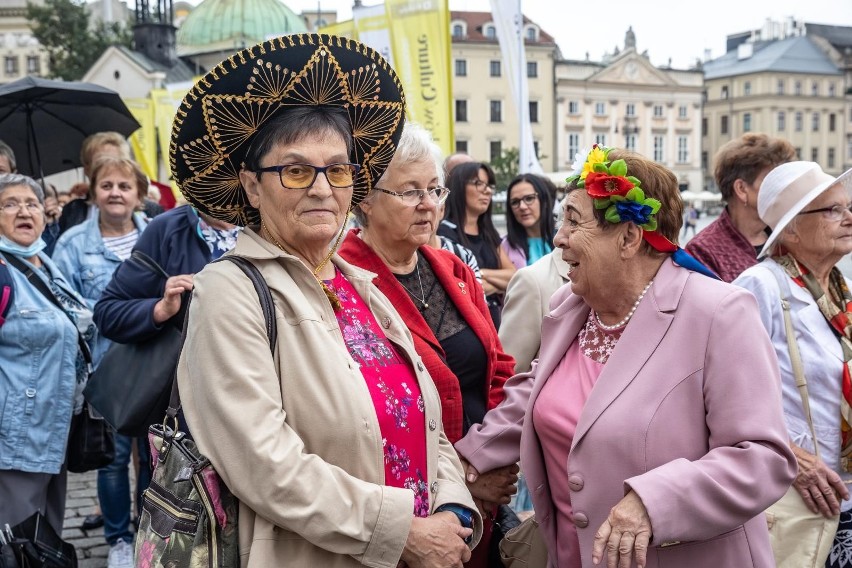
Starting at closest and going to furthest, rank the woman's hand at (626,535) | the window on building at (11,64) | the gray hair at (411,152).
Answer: the woman's hand at (626,535) < the gray hair at (411,152) < the window on building at (11,64)

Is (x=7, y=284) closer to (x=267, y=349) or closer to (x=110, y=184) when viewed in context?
(x=110, y=184)

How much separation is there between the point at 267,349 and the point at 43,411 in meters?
2.53

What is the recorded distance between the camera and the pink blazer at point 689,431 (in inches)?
92.0

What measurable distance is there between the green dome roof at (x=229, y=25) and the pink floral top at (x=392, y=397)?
6043 cm

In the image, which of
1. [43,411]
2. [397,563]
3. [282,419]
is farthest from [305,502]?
[43,411]

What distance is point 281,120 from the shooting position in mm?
2457

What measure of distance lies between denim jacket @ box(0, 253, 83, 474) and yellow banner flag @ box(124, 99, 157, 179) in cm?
1447

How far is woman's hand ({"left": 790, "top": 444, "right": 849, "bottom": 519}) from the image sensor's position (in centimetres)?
323

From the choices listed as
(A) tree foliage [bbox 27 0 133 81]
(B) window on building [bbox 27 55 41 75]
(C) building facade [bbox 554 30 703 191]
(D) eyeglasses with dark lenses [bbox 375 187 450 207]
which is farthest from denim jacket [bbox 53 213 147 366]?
Result: (C) building facade [bbox 554 30 703 191]

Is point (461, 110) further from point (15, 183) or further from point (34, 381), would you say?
point (34, 381)

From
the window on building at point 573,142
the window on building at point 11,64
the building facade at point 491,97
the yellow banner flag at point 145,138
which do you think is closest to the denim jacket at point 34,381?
the yellow banner flag at point 145,138

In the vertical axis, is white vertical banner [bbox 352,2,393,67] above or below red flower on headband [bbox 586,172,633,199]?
above

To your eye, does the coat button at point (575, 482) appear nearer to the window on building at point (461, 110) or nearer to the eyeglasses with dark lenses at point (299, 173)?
the eyeglasses with dark lenses at point (299, 173)

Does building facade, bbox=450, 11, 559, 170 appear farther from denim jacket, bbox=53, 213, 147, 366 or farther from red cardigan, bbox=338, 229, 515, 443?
red cardigan, bbox=338, 229, 515, 443
